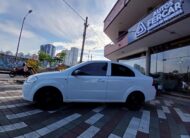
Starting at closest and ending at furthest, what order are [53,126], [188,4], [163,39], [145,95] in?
[53,126], [145,95], [188,4], [163,39]

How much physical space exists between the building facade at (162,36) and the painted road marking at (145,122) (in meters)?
4.90

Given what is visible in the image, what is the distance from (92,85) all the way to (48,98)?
141 centimetres

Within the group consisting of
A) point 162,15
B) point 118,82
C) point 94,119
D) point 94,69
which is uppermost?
point 162,15

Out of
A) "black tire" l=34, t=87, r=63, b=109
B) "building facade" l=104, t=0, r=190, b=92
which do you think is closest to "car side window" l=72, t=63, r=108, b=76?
"black tire" l=34, t=87, r=63, b=109

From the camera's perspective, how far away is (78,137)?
395 cm

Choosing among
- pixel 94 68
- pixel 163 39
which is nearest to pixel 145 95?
pixel 94 68

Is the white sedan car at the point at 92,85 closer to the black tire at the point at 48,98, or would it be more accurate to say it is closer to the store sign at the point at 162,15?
the black tire at the point at 48,98

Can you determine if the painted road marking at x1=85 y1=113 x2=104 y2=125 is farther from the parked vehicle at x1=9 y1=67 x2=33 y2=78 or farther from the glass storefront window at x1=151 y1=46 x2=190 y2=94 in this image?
the parked vehicle at x1=9 y1=67 x2=33 y2=78

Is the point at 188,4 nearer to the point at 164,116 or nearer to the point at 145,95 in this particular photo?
the point at 145,95

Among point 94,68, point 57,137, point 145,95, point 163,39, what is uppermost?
point 163,39

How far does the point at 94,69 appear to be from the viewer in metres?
6.44

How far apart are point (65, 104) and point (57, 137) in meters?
2.72

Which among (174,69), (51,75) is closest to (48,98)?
(51,75)

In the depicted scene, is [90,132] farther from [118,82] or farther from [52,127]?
[118,82]
